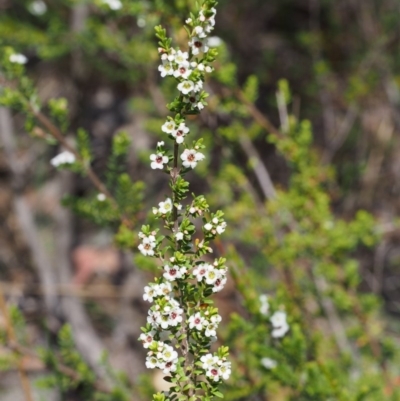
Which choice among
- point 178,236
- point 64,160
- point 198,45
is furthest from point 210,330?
point 64,160

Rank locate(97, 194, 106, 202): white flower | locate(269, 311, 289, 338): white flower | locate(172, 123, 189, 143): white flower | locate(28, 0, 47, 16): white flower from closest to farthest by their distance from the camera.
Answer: locate(172, 123, 189, 143): white flower, locate(269, 311, 289, 338): white flower, locate(97, 194, 106, 202): white flower, locate(28, 0, 47, 16): white flower

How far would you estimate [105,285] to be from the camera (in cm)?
509

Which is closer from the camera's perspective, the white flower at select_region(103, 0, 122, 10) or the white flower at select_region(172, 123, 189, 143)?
the white flower at select_region(172, 123, 189, 143)

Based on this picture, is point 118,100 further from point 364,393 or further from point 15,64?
point 364,393

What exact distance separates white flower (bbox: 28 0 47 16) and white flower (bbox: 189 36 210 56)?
11.6 ft

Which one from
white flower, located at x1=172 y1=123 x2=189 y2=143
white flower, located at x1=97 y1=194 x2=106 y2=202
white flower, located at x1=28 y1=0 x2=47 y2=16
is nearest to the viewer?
white flower, located at x1=172 y1=123 x2=189 y2=143

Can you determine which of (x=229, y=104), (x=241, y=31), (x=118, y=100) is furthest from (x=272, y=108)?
(x=229, y=104)

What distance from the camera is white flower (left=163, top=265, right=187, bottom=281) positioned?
149 cm

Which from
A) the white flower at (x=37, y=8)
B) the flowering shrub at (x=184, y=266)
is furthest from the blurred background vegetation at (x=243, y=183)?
the flowering shrub at (x=184, y=266)

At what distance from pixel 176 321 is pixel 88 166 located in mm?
1236

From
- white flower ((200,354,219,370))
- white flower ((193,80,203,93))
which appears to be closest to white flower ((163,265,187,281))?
white flower ((200,354,219,370))

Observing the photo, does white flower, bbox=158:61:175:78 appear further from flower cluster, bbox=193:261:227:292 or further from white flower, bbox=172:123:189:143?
flower cluster, bbox=193:261:227:292

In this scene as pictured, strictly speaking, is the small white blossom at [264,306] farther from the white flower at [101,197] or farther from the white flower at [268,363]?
the white flower at [101,197]

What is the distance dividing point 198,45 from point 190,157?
12.2 inches
